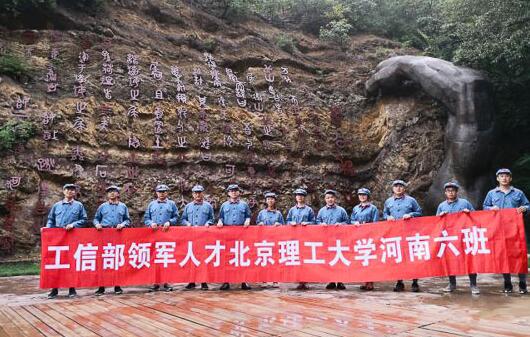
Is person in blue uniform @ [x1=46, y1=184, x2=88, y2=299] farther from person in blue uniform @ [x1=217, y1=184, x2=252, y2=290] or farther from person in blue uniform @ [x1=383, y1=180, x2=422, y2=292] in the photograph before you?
person in blue uniform @ [x1=383, y1=180, x2=422, y2=292]

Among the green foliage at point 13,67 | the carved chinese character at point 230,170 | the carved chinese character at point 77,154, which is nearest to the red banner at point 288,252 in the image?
the carved chinese character at point 77,154

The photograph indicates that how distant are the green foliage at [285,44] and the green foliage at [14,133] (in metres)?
7.80

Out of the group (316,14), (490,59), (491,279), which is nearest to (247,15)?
(316,14)

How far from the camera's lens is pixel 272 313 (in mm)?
4277

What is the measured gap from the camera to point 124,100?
9.94 m

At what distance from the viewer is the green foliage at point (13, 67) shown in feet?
29.8

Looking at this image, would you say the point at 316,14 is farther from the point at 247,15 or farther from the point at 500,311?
the point at 500,311

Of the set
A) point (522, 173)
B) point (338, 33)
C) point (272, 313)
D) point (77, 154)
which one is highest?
point (338, 33)

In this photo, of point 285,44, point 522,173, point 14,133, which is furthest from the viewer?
point 285,44

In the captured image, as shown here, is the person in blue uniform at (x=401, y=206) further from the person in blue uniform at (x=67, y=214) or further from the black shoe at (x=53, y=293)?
the black shoe at (x=53, y=293)

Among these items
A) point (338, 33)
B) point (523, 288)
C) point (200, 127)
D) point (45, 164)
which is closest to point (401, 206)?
point (523, 288)

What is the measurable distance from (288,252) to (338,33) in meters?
10.4

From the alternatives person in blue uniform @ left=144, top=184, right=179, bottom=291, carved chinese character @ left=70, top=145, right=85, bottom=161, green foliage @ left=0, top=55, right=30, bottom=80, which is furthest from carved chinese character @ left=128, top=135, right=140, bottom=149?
person in blue uniform @ left=144, top=184, right=179, bottom=291

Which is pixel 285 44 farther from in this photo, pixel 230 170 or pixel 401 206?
pixel 401 206
